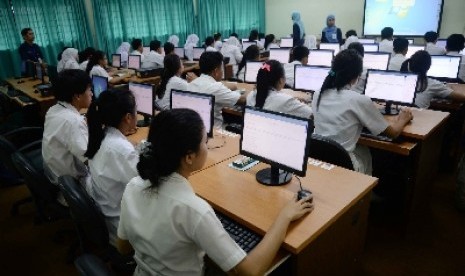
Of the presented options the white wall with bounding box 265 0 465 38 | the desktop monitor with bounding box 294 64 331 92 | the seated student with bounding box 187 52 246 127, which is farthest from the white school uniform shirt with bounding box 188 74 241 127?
the white wall with bounding box 265 0 465 38

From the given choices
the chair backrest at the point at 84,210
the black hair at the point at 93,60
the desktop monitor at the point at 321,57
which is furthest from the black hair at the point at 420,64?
the black hair at the point at 93,60

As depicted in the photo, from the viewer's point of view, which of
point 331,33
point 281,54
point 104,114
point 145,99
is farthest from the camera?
point 331,33

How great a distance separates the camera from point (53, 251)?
8.32 ft

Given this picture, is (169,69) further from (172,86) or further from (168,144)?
(168,144)

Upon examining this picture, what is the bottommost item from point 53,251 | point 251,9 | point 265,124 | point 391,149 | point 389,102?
point 53,251

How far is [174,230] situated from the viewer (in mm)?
1077

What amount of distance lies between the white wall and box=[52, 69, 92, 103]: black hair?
324 inches

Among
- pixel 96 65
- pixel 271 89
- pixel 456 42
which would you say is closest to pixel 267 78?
pixel 271 89

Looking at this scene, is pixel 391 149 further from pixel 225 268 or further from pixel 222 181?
pixel 225 268

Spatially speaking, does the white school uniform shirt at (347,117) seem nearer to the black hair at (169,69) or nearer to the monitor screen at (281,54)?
the black hair at (169,69)

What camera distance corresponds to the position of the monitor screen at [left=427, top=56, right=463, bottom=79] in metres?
3.62

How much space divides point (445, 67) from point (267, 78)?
7.86 feet

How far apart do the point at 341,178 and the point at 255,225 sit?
0.60 m

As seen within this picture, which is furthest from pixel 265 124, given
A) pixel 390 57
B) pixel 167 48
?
pixel 167 48
